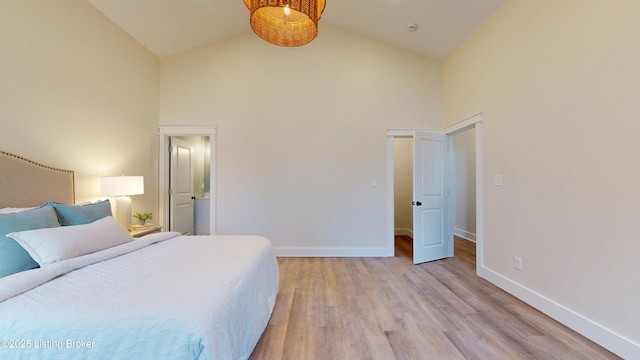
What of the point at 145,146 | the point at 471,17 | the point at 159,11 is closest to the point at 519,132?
the point at 471,17

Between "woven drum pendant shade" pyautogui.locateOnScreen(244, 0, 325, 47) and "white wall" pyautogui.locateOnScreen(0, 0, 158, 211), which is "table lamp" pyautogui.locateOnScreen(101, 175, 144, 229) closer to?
"white wall" pyautogui.locateOnScreen(0, 0, 158, 211)

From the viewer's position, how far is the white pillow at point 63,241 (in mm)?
1539

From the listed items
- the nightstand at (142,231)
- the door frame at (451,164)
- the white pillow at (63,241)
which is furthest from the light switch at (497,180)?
the nightstand at (142,231)

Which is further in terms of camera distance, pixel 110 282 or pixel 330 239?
pixel 330 239

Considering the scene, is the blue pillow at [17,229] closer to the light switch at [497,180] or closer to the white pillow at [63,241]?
the white pillow at [63,241]

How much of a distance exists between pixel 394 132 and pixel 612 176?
2495 mm

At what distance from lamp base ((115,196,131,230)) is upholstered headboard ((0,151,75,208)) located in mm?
453

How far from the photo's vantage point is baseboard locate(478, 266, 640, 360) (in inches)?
65.9

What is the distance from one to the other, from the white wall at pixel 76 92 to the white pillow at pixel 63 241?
3.56ft

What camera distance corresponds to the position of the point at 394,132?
13.1 ft

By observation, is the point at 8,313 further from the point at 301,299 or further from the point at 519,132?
the point at 519,132

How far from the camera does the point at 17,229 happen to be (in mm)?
1634

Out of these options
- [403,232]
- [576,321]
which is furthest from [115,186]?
[403,232]

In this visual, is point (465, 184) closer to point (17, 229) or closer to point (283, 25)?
point (283, 25)
